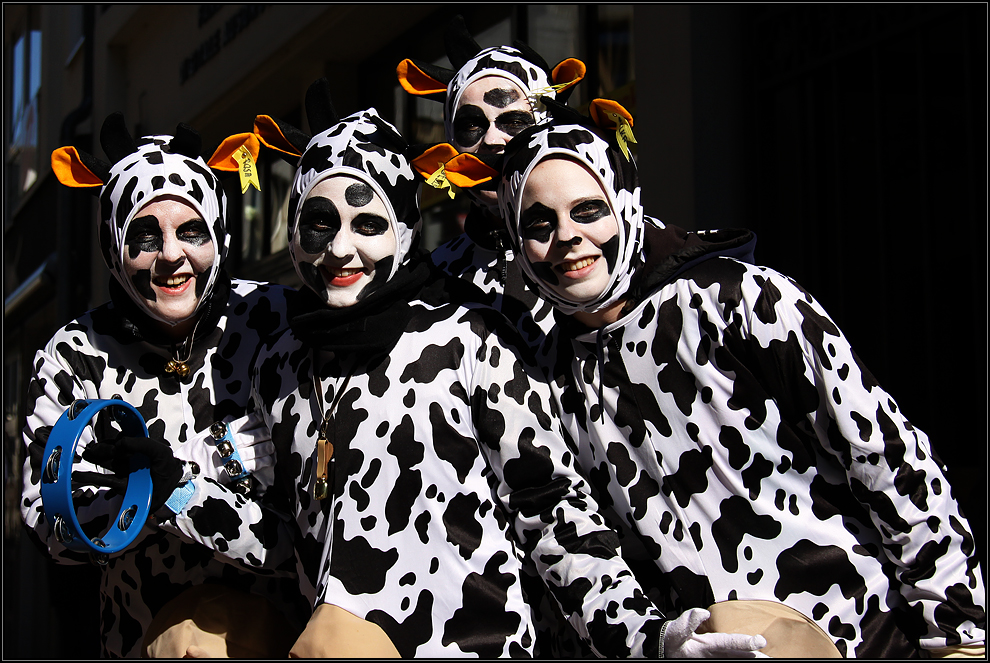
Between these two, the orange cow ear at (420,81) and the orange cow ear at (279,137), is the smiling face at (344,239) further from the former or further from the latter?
the orange cow ear at (420,81)

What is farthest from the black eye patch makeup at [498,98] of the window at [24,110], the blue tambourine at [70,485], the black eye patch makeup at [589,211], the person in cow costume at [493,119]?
the window at [24,110]

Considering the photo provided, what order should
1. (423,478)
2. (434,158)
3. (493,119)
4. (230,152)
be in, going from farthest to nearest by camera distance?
(493,119)
(230,152)
(434,158)
(423,478)

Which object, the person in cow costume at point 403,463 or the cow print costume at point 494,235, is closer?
the person in cow costume at point 403,463

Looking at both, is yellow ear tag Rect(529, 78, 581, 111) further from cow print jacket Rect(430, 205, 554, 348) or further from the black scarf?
the black scarf

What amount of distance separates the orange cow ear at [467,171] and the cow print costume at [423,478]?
5.5 inches

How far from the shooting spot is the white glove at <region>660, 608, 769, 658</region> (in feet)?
6.47

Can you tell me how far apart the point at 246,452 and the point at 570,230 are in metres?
Answer: 1.11

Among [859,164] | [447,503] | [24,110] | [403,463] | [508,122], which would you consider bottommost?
[447,503]

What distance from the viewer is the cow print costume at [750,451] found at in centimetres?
215

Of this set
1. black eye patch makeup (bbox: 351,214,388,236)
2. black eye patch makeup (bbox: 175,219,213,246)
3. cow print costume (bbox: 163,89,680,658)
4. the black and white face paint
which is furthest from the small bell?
the black and white face paint

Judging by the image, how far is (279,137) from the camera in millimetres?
2795

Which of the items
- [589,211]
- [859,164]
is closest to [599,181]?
[589,211]

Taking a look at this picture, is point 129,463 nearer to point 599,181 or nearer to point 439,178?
point 439,178

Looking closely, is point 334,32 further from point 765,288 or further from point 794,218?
point 765,288
